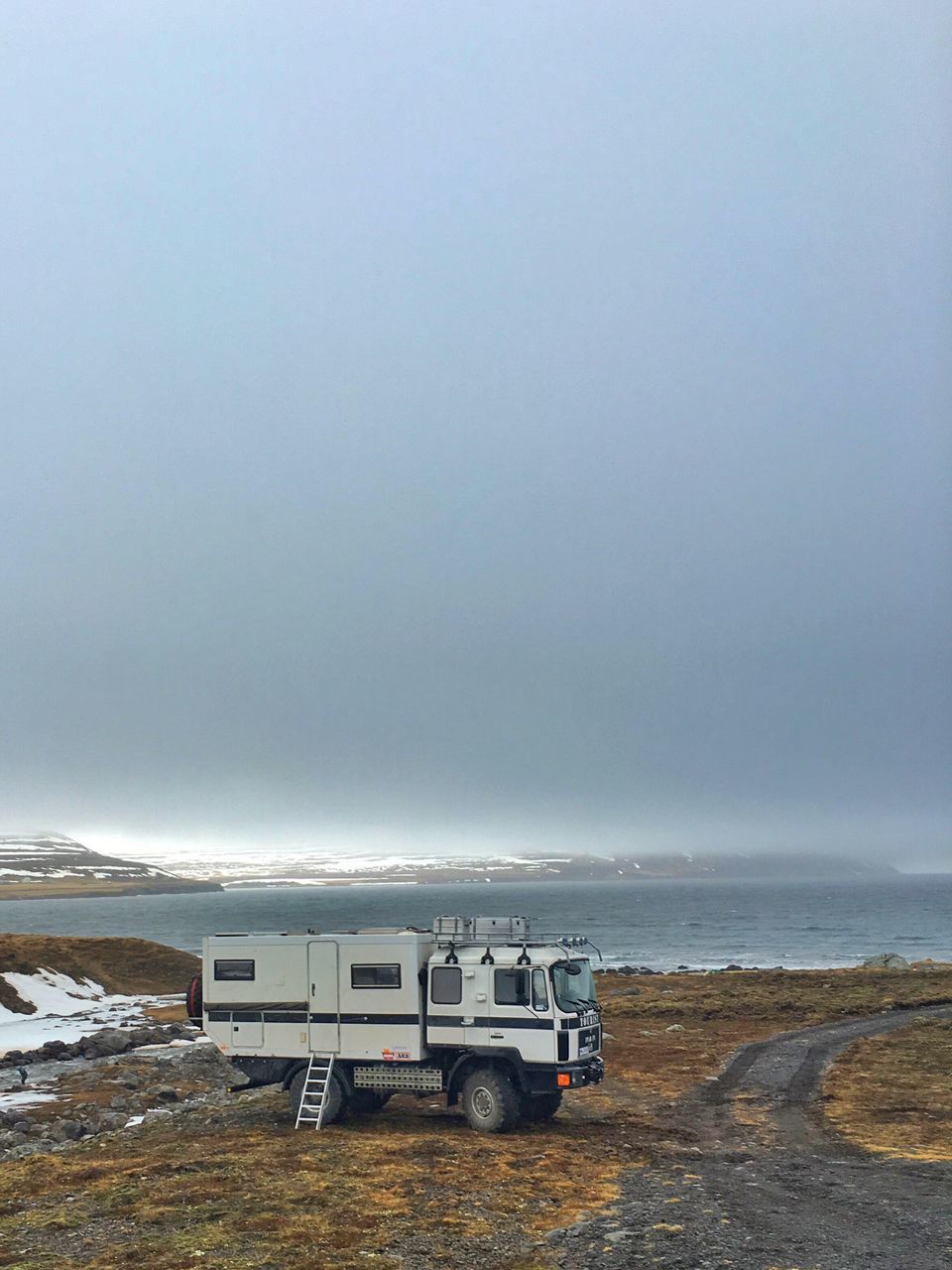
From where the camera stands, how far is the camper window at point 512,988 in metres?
19.5

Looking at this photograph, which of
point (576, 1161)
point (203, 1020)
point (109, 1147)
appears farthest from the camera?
point (203, 1020)

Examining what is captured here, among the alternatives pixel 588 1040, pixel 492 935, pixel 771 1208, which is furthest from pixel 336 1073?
pixel 771 1208

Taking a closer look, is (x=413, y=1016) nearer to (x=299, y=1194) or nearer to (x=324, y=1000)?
(x=324, y=1000)

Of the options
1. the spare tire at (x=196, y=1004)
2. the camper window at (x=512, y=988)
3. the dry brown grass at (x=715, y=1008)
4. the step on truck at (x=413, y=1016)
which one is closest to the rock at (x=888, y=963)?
the dry brown grass at (x=715, y=1008)

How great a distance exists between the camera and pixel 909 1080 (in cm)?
2550

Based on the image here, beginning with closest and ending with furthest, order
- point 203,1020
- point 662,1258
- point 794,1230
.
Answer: point 662,1258, point 794,1230, point 203,1020

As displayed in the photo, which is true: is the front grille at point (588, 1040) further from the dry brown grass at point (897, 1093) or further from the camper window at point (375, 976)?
the dry brown grass at point (897, 1093)

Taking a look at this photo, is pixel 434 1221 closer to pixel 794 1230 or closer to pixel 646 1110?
pixel 794 1230

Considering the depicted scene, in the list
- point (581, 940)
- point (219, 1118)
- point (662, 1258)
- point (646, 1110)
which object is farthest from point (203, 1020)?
point (662, 1258)

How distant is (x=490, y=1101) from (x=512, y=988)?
2262 mm

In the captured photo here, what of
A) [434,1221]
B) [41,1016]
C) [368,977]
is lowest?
[41,1016]

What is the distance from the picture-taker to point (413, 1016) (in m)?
19.9

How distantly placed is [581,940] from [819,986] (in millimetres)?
33100

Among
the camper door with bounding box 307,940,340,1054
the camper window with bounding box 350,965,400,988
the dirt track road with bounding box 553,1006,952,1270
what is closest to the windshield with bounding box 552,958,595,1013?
the dirt track road with bounding box 553,1006,952,1270
